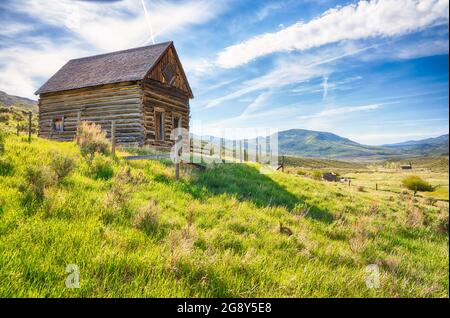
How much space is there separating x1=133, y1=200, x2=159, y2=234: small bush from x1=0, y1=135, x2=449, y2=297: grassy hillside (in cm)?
2

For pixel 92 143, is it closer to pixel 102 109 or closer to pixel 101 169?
pixel 101 169

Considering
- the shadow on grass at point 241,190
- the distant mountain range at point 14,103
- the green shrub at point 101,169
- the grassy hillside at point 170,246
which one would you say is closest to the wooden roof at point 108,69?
the shadow on grass at point 241,190

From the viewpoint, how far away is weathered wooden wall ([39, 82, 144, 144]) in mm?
17594

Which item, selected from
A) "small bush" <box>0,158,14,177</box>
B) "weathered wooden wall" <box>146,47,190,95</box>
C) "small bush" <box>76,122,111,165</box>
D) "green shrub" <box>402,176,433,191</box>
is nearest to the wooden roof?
"weathered wooden wall" <box>146,47,190,95</box>

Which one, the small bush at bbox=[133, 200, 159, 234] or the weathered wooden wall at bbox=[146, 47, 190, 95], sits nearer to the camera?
the small bush at bbox=[133, 200, 159, 234]

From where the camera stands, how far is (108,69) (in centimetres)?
1967

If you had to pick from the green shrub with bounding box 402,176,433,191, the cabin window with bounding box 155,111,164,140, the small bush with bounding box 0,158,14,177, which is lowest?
the green shrub with bounding box 402,176,433,191

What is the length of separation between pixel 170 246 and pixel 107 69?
19.2m

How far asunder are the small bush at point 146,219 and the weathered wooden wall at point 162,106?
13547 mm

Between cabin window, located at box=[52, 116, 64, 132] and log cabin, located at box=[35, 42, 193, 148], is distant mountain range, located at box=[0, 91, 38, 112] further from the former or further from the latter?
log cabin, located at box=[35, 42, 193, 148]

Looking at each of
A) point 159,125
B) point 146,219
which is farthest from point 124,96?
point 146,219
